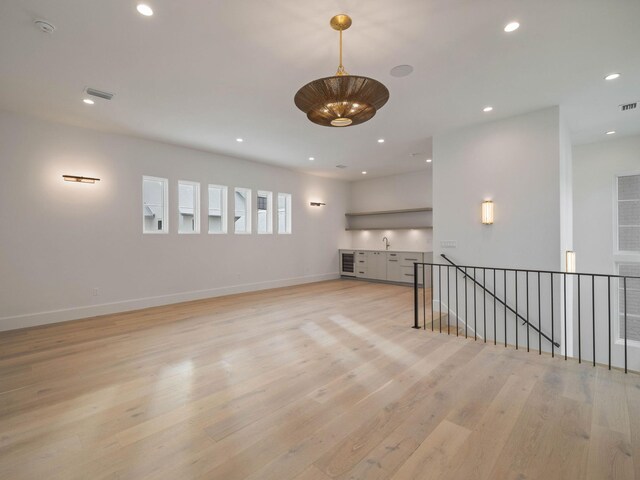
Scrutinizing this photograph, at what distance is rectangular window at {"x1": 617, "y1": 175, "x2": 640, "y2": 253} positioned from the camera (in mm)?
5867

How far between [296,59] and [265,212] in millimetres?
5207

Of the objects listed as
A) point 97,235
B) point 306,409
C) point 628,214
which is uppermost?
point 628,214

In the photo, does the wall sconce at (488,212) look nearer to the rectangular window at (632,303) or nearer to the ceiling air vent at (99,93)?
the rectangular window at (632,303)

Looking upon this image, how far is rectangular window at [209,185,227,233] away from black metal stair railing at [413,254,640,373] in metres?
4.66

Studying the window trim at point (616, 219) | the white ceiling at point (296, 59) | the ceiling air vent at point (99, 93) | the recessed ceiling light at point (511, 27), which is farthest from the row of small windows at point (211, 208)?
the window trim at point (616, 219)

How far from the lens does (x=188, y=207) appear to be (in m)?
6.72

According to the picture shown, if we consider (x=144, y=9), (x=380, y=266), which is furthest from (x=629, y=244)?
(x=144, y=9)

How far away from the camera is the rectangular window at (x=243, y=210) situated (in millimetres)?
7602

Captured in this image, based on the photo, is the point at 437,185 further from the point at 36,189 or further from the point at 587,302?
the point at 36,189

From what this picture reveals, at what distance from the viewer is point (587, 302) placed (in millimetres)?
5992

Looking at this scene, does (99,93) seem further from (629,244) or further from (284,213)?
(629,244)

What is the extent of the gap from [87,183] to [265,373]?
15.8 feet

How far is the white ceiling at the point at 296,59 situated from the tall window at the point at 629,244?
144cm

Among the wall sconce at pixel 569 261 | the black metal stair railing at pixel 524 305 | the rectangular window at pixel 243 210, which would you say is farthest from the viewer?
the rectangular window at pixel 243 210
